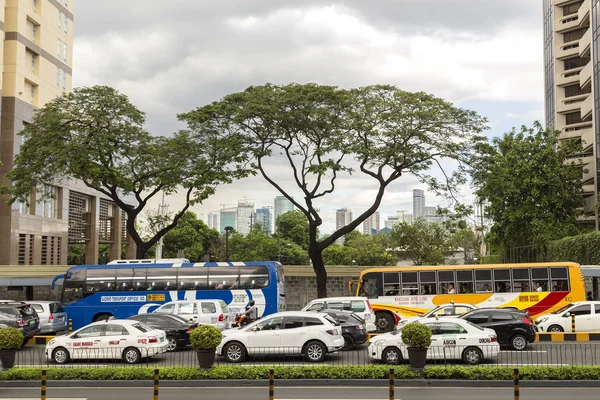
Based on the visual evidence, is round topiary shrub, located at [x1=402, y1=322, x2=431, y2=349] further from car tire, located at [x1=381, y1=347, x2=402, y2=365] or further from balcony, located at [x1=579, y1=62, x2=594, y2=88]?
balcony, located at [x1=579, y1=62, x2=594, y2=88]

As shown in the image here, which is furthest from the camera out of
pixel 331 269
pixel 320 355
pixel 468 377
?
pixel 331 269

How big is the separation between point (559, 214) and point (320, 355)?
123ft

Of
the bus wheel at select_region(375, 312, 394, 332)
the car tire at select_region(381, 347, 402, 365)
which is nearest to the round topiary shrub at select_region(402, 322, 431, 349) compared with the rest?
the car tire at select_region(381, 347, 402, 365)

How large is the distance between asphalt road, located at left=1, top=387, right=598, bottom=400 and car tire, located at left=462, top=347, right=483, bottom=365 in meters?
3.10

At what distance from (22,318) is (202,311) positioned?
7.10 metres

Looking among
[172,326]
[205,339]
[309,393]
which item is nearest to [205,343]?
[205,339]

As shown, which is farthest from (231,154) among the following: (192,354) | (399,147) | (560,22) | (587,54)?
(560,22)

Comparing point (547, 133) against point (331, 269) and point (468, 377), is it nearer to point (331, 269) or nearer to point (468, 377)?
point (331, 269)

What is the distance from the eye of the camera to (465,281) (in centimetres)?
3012

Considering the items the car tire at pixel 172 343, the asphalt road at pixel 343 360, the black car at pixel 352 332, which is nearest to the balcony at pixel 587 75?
the asphalt road at pixel 343 360

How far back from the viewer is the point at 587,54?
180 ft

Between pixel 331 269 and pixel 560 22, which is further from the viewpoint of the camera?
pixel 560 22

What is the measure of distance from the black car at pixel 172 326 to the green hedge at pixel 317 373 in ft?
20.0

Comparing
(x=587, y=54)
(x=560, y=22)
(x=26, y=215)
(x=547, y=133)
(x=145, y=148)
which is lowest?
(x=26, y=215)
